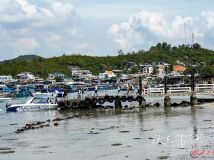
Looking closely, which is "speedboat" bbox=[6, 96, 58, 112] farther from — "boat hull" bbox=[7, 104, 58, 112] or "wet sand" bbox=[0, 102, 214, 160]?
"wet sand" bbox=[0, 102, 214, 160]

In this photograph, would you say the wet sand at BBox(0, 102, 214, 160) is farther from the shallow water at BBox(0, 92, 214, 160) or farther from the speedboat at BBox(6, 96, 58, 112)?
the speedboat at BBox(6, 96, 58, 112)

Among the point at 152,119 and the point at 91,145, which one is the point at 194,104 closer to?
the point at 152,119

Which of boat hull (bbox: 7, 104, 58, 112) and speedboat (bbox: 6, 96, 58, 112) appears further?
boat hull (bbox: 7, 104, 58, 112)

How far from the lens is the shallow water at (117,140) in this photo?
25164 mm

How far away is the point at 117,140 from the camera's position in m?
30.0

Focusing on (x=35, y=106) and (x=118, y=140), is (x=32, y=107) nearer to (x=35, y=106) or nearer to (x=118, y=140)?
(x=35, y=106)

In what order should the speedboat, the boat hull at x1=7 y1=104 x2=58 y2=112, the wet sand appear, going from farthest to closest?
the boat hull at x1=7 y1=104 x2=58 y2=112, the speedboat, the wet sand

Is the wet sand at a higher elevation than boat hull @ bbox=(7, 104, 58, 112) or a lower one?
lower

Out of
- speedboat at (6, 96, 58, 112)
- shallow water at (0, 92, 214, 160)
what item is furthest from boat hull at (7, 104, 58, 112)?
shallow water at (0, 92, 214, 160)

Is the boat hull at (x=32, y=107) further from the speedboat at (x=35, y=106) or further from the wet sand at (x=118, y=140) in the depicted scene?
the wet sand at (x=118, y=140)

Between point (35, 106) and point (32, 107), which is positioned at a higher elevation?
point (35, 106)

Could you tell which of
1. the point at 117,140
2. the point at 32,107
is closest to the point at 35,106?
the point at 32,107

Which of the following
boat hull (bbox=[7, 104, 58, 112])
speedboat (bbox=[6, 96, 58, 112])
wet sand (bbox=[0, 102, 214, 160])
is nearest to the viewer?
wet sand (bbox=[0, 102, 214, 160])

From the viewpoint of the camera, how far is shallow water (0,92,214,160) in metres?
25.2
